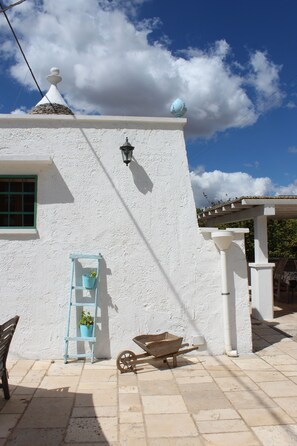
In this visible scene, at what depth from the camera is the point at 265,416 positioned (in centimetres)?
405

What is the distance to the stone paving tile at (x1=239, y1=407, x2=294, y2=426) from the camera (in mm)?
3910

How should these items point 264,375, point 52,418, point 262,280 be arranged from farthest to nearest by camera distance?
point 262,280 < point 264,375 < point 52,418

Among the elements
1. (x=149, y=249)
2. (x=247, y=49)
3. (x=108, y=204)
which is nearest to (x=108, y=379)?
(x=149, y=249)

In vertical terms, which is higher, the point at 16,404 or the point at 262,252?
the point at 262,252

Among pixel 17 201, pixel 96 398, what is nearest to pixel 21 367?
pixel 96 398

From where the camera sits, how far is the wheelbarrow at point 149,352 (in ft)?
18.0

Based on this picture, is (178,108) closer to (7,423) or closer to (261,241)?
(261,241)

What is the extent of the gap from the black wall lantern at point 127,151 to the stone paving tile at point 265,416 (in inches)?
155

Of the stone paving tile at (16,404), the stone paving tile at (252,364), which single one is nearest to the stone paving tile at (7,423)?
the stone paving tile at (16,404)

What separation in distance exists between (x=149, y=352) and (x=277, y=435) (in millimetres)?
2202

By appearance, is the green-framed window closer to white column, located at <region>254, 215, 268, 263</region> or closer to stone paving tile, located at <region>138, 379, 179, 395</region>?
stone paving tile, located at <region>138, 379, 179, 395</region>

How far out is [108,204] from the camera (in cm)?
637

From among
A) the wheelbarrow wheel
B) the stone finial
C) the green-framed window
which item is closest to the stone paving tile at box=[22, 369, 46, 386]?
the wheelbarrow wheel

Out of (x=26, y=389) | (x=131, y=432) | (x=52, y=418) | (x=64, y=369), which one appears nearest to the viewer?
(x=131, y=432)
